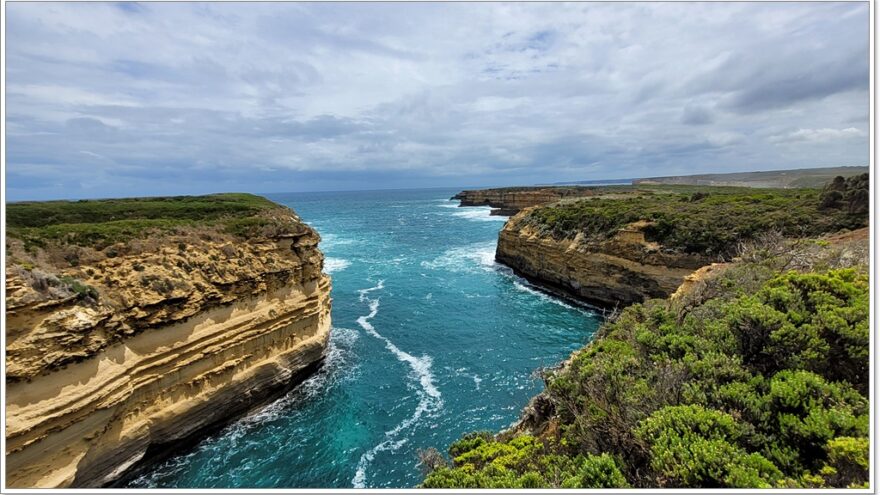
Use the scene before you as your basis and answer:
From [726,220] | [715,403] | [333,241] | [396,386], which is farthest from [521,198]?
[715,403]

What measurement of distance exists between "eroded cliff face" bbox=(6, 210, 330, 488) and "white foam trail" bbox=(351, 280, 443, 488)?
5.59 metres

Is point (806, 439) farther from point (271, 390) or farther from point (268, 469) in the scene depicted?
point (271, 390)

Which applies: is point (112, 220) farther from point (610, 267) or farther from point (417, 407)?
point (610, 267)

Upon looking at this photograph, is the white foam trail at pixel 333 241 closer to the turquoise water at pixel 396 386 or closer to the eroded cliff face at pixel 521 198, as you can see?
the turquoise water at pixel 396 386

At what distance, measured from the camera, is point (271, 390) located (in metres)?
22.9

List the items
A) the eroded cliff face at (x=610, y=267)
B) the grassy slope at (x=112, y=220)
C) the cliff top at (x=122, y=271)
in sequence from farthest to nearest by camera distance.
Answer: the eroded cliff face at (x=610, y=267)
the grassy slope at (x=112, y=220)
the cliff top at (x=122, y=271)

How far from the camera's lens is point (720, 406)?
29.4 feet

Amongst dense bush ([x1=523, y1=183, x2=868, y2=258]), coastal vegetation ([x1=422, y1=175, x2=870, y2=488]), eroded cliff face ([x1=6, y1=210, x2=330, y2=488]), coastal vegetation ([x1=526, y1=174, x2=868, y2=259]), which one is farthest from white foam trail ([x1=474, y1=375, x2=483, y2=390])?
dense bush ([x1=523, y1=183, x2=868, y2=258])

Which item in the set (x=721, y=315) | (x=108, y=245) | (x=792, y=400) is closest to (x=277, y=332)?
(x=108, y=245)

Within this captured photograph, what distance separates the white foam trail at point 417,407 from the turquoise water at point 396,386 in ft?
0.20

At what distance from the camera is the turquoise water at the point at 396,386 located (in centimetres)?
1834

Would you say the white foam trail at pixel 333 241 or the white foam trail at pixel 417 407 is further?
the white foam trail at pixel 333 241

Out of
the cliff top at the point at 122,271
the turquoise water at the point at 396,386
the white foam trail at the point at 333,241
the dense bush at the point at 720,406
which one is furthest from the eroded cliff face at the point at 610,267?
the white foam trail at the point at 333,241

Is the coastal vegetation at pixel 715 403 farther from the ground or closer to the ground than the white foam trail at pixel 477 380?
farther from the ground
